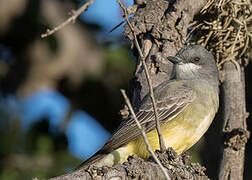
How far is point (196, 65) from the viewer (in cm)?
651

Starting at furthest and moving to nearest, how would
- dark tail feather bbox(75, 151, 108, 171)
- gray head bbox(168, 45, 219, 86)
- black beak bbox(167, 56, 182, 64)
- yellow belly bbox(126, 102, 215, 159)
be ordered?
gray head bbox(168, 45, 219, 86) < black beak bbox(167, 56, 182, 64) < yellow belly bbox(126, 102, 215, 159) < dark tail feather bbox(75, 151, 108, 171)

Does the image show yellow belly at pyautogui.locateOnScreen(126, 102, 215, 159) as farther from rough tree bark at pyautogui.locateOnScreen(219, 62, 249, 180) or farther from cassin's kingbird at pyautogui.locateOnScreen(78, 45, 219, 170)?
rough tree bark at pyautogui.locateOnScreen(219, 62, 249, 180)

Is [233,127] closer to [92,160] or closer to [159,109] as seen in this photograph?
[159,109]

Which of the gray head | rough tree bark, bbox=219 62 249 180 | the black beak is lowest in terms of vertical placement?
rough tree bark, bbox=219 62 249 180

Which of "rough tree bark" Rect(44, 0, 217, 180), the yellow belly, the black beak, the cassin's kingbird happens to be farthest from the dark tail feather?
the black beak

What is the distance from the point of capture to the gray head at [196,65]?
6.03 meters

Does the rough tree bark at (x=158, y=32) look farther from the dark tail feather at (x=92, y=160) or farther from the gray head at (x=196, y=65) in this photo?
the dark tail feather at (x=92, y=160)

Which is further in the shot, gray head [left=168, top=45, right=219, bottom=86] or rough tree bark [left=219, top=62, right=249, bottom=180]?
gray head [left=168, top=45, right=219, bottom=86]

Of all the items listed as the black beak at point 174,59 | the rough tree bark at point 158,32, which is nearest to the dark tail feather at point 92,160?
the rough tree bark at point 158,32

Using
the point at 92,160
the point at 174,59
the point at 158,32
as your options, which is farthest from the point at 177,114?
the point at 92,160

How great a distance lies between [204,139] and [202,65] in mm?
1808

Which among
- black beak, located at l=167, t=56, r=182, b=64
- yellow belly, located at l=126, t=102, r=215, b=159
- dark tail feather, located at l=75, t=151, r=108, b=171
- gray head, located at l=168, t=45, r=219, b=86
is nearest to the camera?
dark tail feather, located at l=75, t=151, r=108, b=171

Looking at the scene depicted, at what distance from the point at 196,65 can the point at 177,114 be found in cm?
94

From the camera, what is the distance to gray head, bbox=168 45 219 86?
603 centimetres
